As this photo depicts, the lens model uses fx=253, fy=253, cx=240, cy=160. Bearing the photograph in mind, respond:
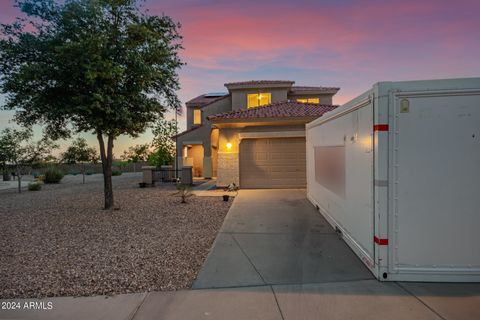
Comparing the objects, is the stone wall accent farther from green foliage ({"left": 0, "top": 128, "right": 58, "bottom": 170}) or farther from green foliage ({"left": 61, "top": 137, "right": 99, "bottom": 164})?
green foliage ({"left": 61, "top": 137, "right": 99, "bottom": 164})

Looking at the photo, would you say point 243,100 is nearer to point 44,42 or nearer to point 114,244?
point 44,42

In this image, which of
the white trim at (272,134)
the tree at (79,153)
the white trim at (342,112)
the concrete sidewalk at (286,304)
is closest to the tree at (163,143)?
the white trim at (272,134)

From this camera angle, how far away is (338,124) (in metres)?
5.46

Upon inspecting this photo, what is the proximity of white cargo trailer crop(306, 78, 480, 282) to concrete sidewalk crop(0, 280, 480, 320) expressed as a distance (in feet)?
1.18

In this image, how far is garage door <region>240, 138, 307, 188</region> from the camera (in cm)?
1275

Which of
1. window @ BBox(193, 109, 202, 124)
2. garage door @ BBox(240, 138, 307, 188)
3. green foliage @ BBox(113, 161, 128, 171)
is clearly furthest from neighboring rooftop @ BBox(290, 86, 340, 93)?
green foliage @ BBox(113, 161, 128, 171)

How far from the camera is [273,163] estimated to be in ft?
42.3

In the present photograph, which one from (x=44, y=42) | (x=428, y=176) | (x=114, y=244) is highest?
(x=44, y=42)

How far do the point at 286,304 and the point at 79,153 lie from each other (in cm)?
2872

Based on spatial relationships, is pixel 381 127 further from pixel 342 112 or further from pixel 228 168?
pixel 228 168

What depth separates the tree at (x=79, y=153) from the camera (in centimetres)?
2561

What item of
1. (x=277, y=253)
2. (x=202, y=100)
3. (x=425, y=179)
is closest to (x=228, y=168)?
(x=277, y=253)

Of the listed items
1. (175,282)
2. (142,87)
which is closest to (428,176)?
(175,282)

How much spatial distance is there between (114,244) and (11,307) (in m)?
2.41
